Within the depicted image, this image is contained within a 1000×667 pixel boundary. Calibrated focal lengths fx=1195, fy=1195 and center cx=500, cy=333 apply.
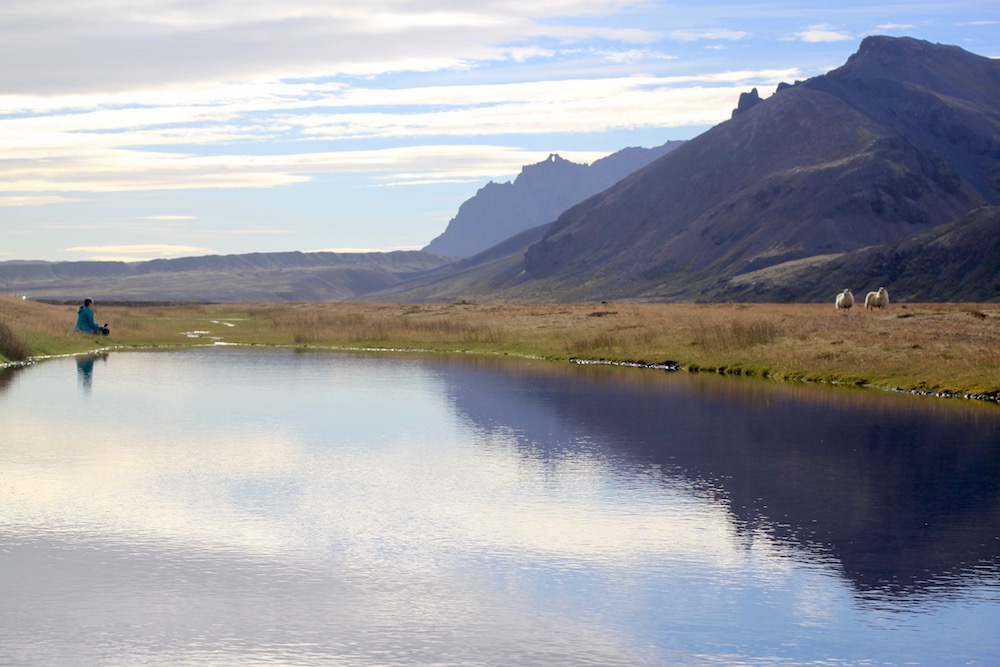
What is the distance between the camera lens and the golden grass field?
165 feet

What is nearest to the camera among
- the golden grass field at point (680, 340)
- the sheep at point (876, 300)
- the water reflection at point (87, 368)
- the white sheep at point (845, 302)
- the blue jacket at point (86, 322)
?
the water reflection at point (87, 368)

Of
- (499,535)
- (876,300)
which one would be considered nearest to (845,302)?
(876,300)

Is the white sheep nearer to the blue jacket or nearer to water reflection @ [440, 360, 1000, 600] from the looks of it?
water reflection @ [440, 360, 1000, 600]

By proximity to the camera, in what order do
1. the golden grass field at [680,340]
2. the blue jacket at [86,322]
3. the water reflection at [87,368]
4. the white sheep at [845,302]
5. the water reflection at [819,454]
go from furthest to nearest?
the white sheep at [845,302], the blue jacket at [86,322], the golden grass field at [680,340], the water reflection at [87,368], the water reflection at [819,454]

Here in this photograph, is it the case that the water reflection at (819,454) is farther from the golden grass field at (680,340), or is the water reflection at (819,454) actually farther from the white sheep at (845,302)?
the white sheep at (845,302)

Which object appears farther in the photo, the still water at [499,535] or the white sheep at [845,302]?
the white sheep at [845,302]

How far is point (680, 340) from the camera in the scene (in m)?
68.1

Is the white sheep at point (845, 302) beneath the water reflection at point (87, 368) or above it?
above

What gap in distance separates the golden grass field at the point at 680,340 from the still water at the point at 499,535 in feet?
31.0

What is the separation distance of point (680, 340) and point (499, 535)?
157ft

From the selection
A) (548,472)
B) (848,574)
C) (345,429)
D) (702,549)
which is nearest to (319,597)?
(702,549)

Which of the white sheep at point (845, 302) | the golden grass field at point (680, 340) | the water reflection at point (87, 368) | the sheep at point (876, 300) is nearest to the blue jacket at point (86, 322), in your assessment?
the golden grass field at point (680, 340)

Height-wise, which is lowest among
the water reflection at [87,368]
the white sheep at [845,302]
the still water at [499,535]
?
the still water at [499,535]

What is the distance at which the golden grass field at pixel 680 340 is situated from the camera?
165 ft
